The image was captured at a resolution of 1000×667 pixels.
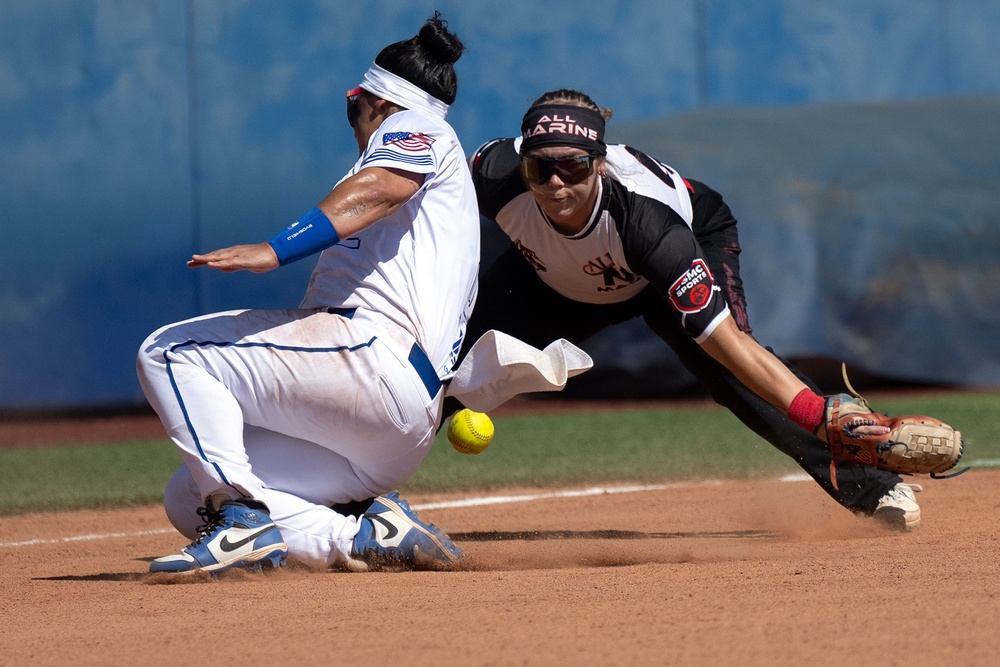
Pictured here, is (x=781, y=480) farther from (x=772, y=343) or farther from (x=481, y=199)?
(x=772, y=343)

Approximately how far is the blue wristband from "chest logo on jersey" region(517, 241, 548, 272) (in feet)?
3.82

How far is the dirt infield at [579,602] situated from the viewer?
9.11 feet

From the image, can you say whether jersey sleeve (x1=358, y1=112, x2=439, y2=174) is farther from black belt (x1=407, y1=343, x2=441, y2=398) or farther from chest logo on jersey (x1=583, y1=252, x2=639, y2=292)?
chest logo on jersey (x1=583, y1=252, x2=639, y2=292)

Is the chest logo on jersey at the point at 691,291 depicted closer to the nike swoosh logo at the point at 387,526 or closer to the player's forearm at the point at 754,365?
the player's forearm at the point at 754,365

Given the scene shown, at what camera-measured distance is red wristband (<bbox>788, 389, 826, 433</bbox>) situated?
4.07 meters

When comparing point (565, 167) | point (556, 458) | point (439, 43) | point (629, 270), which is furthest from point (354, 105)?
point (556, 458)

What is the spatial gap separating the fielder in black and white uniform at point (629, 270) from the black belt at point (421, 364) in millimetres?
736

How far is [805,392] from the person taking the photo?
411 cm

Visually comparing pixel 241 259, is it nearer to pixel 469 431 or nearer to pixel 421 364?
pixel 421 364

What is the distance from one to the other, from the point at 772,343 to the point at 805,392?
6450 mm

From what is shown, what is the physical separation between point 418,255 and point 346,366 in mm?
446

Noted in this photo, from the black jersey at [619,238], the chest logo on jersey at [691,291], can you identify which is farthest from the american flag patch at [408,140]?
the chest logo on jersey at [691,291]

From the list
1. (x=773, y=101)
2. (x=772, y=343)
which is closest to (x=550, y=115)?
(x=772, y=343)

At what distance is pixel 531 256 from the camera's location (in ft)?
15.8
